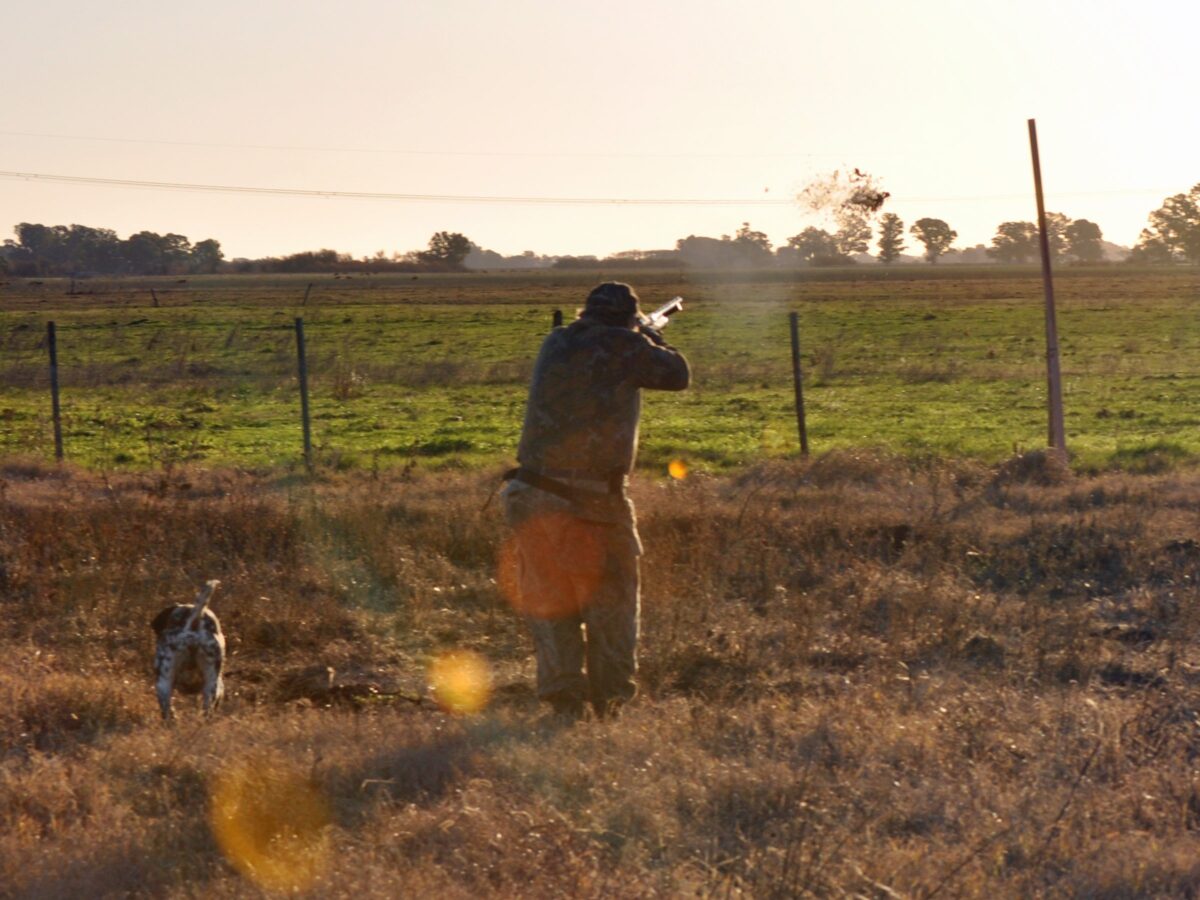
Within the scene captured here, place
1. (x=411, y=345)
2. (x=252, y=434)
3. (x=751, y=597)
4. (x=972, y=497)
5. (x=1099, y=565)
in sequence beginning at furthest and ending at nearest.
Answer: (x=411, y=345) → (x=252, y=434) → (x=972, y=497) → (x=1099, y=565) → (x=751, y=597)

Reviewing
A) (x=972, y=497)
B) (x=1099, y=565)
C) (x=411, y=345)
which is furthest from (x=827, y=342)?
(x=1099, y=565)

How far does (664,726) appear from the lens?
21.4 ft

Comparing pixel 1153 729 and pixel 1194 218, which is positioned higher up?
pixel 1194 218

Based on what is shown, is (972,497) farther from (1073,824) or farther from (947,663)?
(1073,824)

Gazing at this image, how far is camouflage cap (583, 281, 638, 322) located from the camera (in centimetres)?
685

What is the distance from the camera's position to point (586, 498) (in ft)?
22.4

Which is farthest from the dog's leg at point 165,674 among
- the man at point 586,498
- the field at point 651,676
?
the man at point 586,498

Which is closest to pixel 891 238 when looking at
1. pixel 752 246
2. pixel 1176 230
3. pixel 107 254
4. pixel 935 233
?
pixel 752 246

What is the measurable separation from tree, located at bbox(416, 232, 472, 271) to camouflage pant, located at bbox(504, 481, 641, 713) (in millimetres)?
78120

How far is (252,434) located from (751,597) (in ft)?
36.2

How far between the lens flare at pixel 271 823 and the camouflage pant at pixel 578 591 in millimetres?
1528

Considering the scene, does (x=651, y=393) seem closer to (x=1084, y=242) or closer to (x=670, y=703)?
(x=670, y=703)

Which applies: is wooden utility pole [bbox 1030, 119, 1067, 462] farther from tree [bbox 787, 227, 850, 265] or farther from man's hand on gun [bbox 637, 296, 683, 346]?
A: man's hand on gun [bbox 637, 296, 683, 346]

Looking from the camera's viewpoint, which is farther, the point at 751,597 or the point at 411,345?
the point at 411,345
